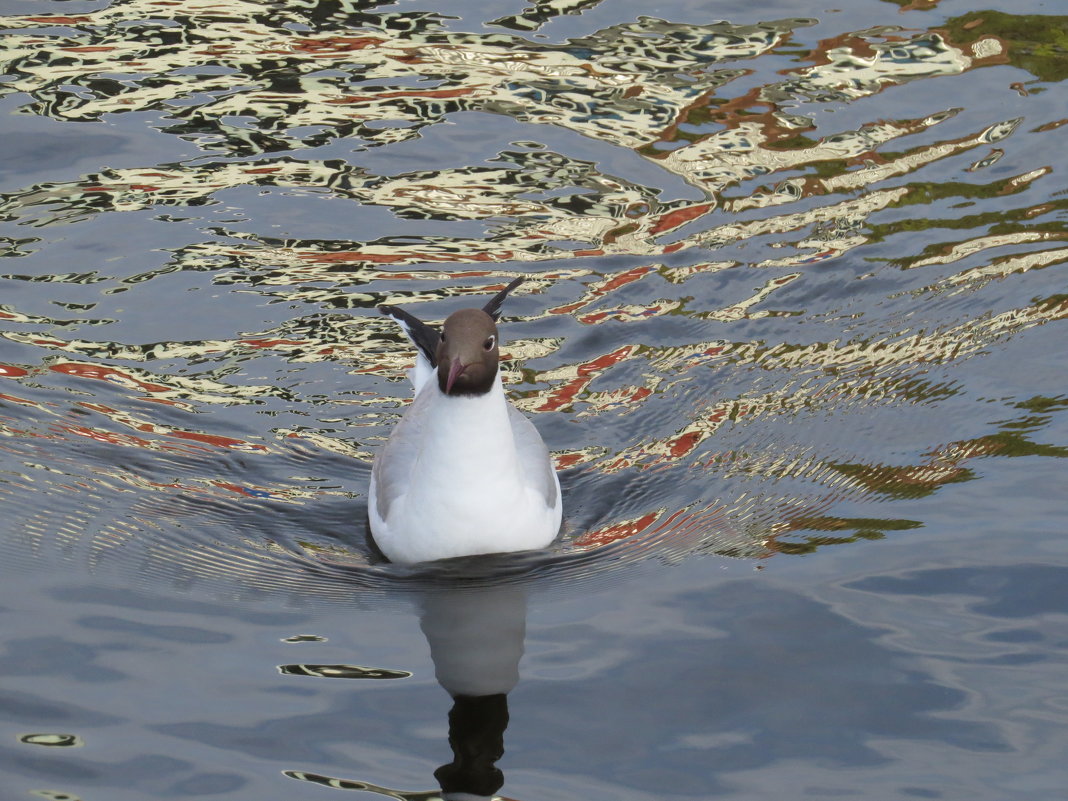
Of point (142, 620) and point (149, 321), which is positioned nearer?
point (142, 620)

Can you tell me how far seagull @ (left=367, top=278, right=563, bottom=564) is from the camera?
273 inches

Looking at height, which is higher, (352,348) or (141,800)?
(352,348)

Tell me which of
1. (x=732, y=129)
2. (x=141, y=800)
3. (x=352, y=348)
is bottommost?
(x=141, y=800)

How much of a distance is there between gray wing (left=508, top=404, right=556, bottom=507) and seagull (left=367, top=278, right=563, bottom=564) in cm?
2

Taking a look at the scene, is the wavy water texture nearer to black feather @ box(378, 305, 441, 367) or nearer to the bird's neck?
the bird's neck

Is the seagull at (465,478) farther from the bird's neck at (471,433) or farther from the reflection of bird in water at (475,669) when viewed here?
the reflection of bird in water at (475,669)

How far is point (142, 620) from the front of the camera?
21.6ft

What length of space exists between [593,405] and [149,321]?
3.09 m

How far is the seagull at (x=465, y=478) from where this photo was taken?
6926mm

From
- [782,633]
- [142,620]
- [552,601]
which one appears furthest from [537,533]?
[142,620]

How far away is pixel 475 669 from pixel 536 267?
4994 mm

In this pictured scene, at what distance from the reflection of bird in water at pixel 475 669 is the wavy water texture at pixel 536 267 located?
0.32 metres

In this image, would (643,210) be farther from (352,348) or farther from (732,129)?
(352,348)

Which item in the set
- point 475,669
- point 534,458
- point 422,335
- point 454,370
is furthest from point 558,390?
point 475,669
